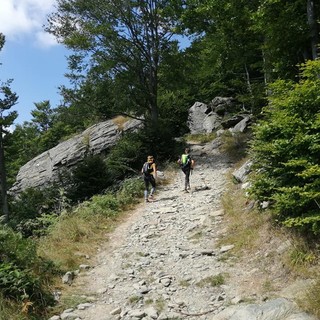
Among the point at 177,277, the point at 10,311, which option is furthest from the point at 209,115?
the point at 10,311

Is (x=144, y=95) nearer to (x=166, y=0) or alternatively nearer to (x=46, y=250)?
(x=166, y=0)

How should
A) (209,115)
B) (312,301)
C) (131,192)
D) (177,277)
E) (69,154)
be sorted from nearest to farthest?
(312,301)
(177,277)
(131,192)
(69,154)
(209,115)

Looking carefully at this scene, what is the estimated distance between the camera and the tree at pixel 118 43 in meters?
20.4

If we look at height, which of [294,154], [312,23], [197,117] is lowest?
[294,154]

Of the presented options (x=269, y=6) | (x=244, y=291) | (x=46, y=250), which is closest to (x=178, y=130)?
(x=269, y=6)

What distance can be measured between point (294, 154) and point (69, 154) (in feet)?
60.6

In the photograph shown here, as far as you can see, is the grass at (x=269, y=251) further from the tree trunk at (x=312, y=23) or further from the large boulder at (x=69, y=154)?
the large boulder at (x=69, y=154)

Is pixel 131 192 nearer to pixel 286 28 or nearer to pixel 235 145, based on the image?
pixel 286 28

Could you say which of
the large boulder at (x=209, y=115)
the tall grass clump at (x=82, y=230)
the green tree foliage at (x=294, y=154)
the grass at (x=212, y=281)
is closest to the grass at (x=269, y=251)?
the green tree foliage at (x=294, y=154)

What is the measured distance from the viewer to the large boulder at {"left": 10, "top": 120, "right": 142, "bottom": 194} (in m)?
22.6

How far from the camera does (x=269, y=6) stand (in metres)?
12.0

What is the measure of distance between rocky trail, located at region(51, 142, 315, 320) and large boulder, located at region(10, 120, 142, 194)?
1159 cm

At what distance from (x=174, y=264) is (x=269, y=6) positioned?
9022 mm

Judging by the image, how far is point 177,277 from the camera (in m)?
7.26
